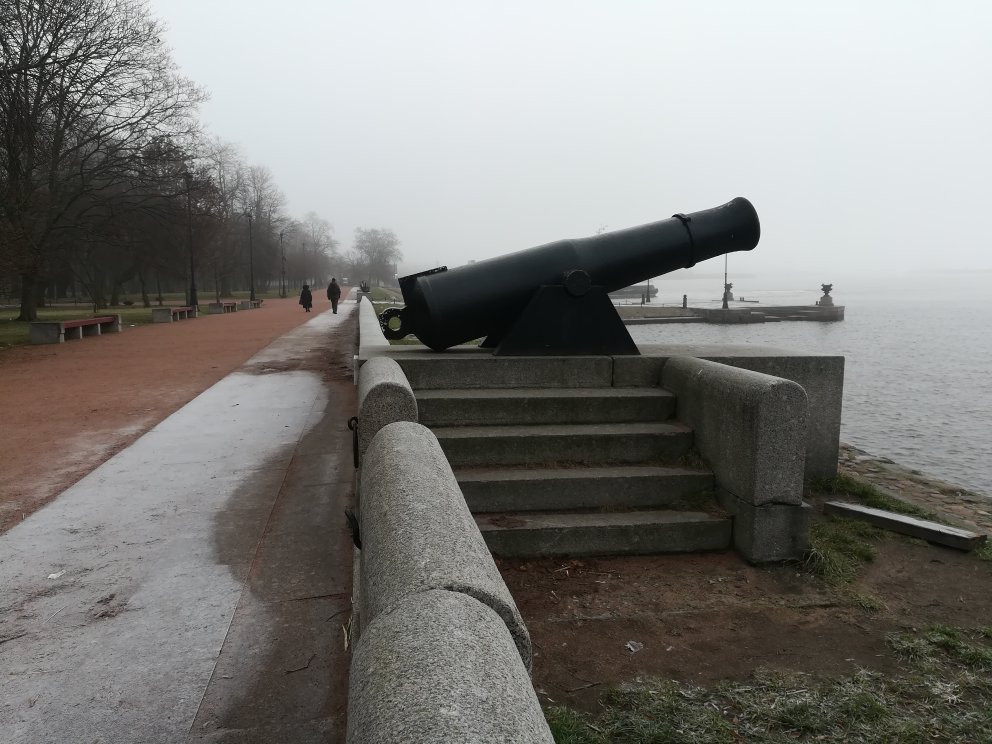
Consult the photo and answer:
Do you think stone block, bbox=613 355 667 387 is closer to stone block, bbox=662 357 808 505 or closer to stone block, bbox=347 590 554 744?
stone block, bbox=662 357 808 505

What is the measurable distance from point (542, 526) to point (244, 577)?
166cm

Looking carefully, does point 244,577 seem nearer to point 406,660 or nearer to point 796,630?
point 406,660

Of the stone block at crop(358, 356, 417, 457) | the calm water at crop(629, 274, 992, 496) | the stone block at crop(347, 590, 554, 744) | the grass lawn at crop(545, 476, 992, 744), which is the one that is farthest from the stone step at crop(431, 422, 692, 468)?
the calm water at crop(629, 274, 992, 496)

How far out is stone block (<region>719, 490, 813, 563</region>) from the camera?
4.12 m

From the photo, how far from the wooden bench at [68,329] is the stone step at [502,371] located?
17065 millimetres

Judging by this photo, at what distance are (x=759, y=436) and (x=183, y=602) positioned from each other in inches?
124

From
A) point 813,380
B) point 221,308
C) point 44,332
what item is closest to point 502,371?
point 813,380

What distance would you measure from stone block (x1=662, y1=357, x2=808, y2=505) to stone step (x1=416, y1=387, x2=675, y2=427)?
0.73 meters

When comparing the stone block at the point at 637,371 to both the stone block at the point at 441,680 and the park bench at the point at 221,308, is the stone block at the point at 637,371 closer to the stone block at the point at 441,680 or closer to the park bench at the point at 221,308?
the stone block at the point at 441,680

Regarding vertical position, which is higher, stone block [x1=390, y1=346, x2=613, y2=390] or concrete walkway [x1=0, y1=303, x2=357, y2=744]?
stone block [x1=390, y1=346, x2=613, y2=390]

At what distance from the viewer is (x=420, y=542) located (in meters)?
1.97

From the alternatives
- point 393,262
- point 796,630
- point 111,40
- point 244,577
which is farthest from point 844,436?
point 393,262

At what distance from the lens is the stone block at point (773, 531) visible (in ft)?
13.5

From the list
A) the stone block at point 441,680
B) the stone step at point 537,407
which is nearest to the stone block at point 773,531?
the stone step at point 537,407
